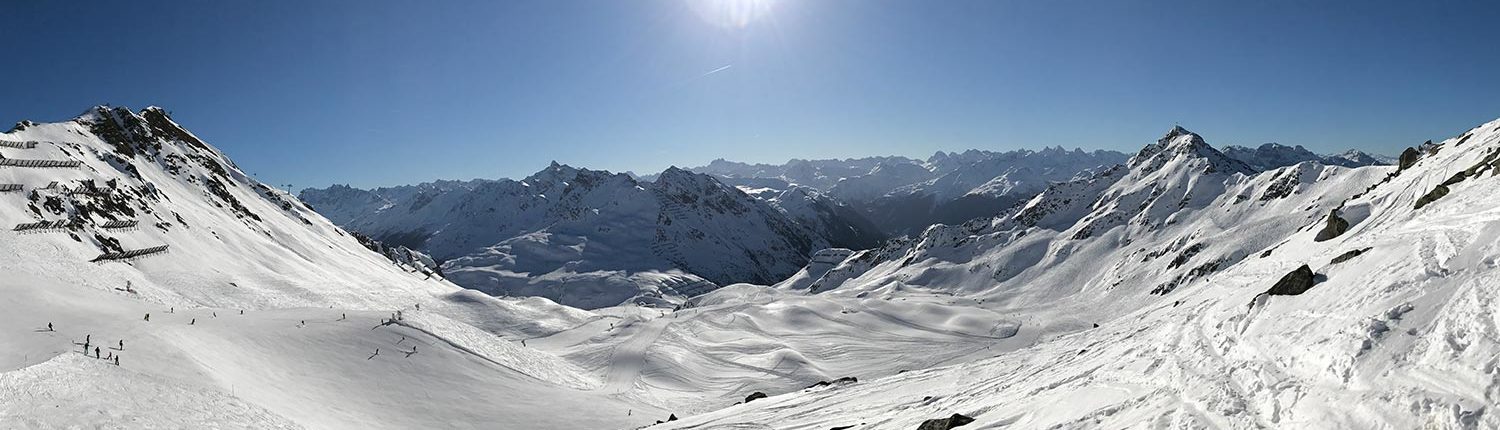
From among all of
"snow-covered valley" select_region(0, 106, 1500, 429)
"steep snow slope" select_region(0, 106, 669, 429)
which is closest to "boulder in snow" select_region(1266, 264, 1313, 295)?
"snow-covered valley" select_region(0, 106, 1500, 429)

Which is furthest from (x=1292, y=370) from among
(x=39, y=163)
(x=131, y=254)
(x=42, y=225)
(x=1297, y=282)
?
(x=39, y=163)

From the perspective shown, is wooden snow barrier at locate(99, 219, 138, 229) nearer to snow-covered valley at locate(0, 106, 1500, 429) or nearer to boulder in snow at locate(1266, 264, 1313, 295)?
snow-covered valley at locate(0, 106, 1500, 429)

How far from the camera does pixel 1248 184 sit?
509 feet

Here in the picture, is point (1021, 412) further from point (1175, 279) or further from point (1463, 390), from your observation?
point (1175, 279)

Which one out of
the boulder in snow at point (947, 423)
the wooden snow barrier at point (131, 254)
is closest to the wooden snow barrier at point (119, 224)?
the wooden snow barrier at point (131, 254)

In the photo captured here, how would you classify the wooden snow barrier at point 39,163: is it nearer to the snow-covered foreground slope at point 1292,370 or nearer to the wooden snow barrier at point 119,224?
the wooden snow barrier at point 119,224

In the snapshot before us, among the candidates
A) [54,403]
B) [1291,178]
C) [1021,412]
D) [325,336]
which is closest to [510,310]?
[325,336]

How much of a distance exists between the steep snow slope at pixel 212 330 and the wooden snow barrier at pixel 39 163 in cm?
21

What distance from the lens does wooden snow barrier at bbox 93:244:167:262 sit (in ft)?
143

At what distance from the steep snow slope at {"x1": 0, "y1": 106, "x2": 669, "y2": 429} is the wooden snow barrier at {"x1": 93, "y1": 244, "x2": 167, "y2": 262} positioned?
282 mm

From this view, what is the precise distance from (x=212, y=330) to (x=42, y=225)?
2596 centimetres

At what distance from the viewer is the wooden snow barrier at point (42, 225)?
40875 millimetres

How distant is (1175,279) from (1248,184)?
69085 millimetres

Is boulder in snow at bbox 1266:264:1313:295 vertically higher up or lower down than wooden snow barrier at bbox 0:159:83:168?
lower down
